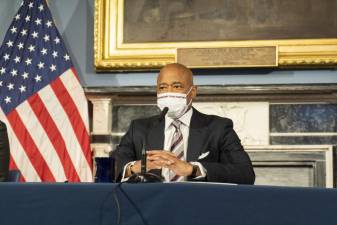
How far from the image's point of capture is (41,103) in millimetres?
5301

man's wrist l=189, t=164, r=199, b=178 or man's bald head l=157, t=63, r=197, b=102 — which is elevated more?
man's bald head l=157, t=63, r=197, b=102

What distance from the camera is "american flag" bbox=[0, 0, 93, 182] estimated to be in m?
5.15

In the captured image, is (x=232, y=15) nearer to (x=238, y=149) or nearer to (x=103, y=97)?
(x=103, y=97)

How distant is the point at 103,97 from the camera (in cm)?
532

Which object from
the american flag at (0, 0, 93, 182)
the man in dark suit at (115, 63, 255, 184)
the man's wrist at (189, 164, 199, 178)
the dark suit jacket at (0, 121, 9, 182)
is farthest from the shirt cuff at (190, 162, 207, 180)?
the american flag at (0, 0, 93, 182)

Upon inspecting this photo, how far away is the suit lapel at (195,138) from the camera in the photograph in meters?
3.15

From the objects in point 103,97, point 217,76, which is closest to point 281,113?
point 217,76

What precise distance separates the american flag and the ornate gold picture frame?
1.23 ft

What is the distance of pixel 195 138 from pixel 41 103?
2.44 m

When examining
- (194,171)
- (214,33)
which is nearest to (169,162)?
(194,171)

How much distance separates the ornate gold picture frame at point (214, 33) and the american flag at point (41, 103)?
0.37 meters

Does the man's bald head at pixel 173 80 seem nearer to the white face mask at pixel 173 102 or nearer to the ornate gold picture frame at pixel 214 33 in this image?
the white face mask at pixel 173 102

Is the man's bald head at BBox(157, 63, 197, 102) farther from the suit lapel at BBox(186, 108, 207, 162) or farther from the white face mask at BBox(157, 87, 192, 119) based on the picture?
the suit lapel at BBox(186, 108, 207, 162)

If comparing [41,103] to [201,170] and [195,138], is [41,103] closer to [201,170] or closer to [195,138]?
[195,138]
